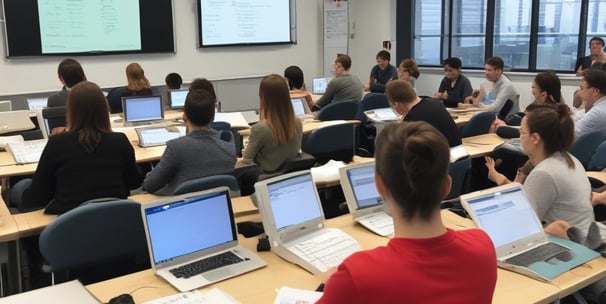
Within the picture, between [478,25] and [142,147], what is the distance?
23.0ft

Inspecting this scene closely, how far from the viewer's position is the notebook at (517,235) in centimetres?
242

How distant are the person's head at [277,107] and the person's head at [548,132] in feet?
5.48

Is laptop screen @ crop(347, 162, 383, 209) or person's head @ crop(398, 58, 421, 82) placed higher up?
person's head @ crop(398, 58, 421, 82)

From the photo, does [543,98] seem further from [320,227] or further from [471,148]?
[320,227]

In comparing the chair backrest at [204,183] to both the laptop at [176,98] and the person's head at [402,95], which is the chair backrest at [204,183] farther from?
the laptop at [176,98]

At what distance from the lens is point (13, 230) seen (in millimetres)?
2832

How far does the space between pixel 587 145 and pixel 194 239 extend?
11.8 feet

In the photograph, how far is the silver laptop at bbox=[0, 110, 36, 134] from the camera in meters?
4.98

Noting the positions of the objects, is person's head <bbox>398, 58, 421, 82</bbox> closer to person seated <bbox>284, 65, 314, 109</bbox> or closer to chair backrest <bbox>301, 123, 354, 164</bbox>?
person seated <bbox>284, 65, 314, 109</bbox>

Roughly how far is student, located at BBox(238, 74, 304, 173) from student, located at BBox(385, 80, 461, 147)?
78cm

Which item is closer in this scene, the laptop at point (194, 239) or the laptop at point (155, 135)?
the laptop at point (194, 239)

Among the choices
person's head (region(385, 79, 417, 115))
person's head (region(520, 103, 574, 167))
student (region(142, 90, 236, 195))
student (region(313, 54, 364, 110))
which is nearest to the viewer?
person's head (region(520, 103, 574, 167))

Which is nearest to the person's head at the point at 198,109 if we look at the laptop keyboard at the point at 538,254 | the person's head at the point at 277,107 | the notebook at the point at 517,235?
the person's head at the point at 277,107

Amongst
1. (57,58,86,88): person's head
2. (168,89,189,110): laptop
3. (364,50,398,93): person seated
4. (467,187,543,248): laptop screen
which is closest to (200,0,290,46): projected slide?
(364,50,398,93): person seated
